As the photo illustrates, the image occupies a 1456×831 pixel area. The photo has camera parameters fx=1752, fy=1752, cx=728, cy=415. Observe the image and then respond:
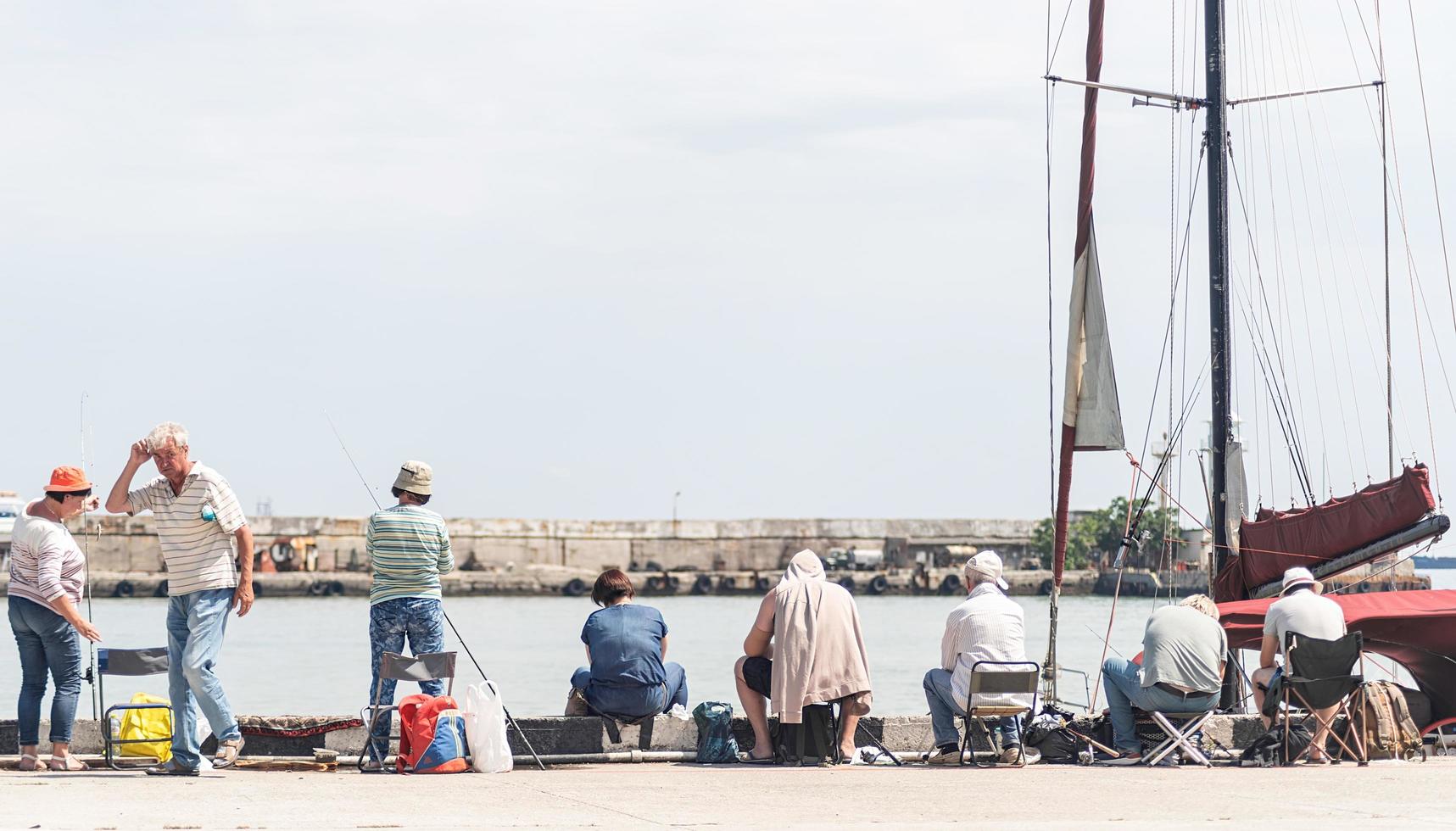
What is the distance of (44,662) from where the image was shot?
9.59 meters

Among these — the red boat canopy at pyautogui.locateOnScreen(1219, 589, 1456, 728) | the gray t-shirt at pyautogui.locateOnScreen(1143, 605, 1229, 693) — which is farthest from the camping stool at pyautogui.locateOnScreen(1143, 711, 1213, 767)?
the red boat canopy at pyautogui.locateOnScreen(1219, 589, 1456, 728)

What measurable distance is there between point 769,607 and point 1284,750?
3245mm

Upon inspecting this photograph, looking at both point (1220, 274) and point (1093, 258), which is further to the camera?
point (1220, 274)

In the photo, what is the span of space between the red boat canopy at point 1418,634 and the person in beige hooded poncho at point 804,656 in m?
4.10

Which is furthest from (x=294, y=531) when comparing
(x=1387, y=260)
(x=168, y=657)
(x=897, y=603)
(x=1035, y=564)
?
(x=168, y=657)

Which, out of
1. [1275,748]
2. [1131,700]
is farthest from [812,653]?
[1275,748]

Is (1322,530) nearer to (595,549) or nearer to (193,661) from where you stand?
(193,661)

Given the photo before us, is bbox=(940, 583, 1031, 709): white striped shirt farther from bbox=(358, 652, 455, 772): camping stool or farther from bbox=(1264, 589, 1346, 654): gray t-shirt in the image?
bbox=(358, 652, 455, 772): camping stool

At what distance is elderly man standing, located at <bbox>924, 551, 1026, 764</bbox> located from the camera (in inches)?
413

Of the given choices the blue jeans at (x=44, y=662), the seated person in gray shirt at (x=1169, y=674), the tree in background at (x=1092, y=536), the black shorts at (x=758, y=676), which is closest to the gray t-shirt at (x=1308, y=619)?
the seated person in gray shirt at (x=1169, y=674)

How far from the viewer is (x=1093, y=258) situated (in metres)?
15.5

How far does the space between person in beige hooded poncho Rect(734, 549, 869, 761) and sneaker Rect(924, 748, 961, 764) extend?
519mm

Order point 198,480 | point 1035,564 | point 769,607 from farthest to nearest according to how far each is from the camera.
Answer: point 1035,564
point 769,607
point 198,480

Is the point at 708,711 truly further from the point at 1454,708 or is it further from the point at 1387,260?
the point at 1387,260
